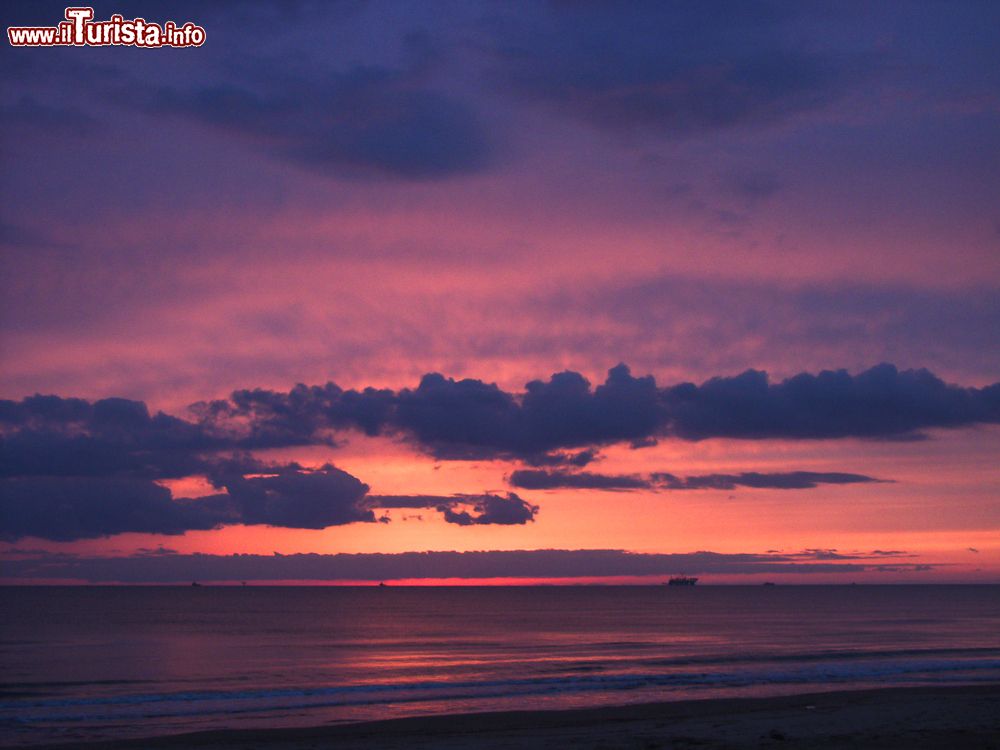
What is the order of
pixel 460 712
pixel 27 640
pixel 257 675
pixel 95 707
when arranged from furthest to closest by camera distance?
pixel 27 640
pixel 257 675
pixel 95 707
pixel 460 712

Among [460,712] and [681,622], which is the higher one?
[460,712]

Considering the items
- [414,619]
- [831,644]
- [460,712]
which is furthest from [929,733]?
[414,619]

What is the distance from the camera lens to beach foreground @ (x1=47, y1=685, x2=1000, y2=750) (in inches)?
1030

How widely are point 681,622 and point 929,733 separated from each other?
8191 centimetres

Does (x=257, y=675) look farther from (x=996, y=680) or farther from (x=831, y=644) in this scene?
(x=831, y=644)

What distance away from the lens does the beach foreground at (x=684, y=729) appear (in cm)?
2616

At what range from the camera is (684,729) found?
94.9 ft

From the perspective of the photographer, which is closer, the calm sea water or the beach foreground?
the beach foreground

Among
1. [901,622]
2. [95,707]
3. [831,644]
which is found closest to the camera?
[95,707]

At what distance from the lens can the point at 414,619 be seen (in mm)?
116375

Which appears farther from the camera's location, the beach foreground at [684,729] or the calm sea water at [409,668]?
the calm sea water at [409,668]

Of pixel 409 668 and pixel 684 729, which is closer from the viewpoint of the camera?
pixel 684 729

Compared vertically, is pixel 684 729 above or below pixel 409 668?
above

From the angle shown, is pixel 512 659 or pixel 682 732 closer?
pixel 682 732
